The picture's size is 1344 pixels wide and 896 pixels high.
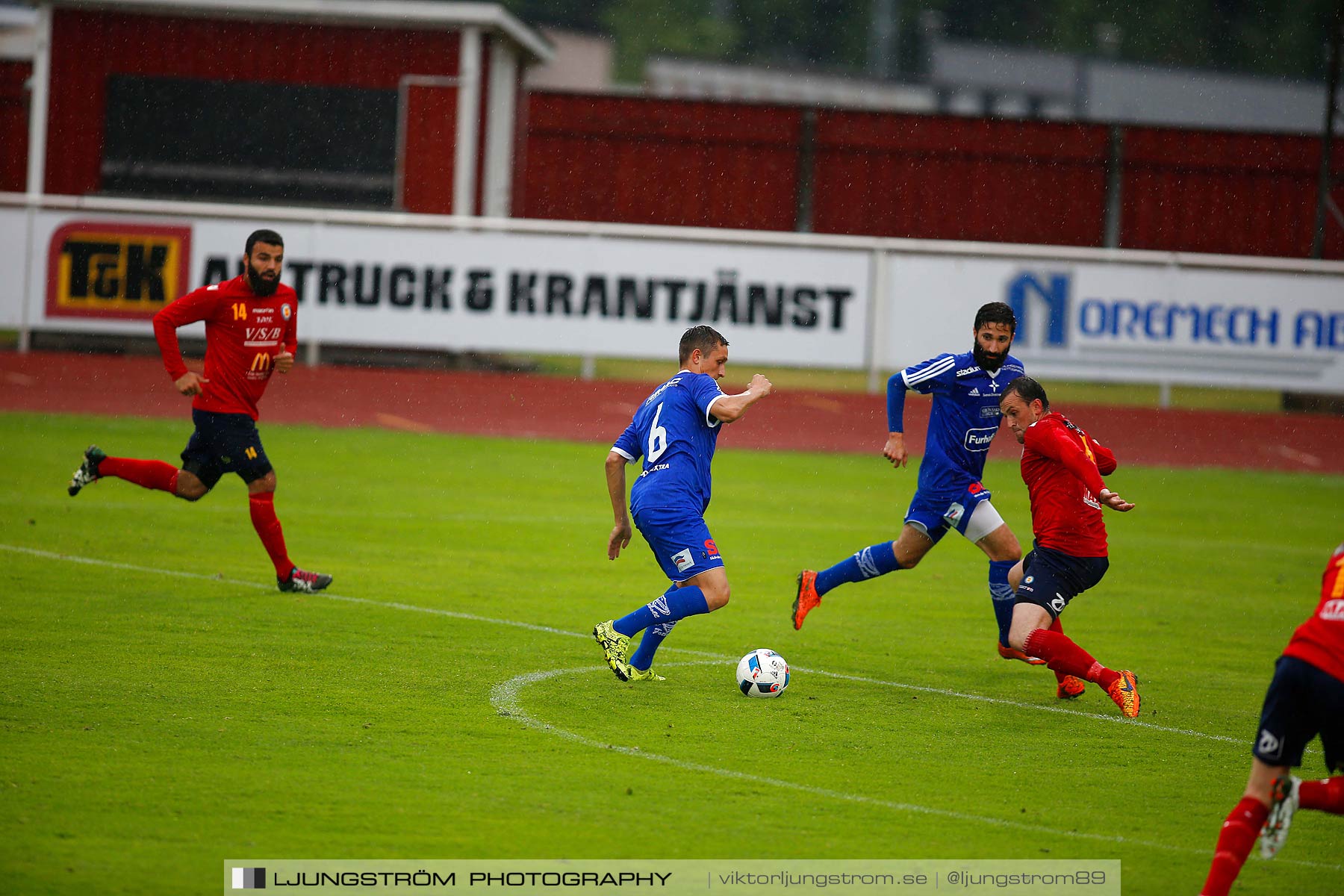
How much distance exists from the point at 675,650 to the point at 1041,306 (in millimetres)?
14536

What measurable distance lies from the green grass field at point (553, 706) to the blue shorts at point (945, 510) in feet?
2.70

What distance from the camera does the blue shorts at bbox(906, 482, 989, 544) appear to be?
29.3 feet

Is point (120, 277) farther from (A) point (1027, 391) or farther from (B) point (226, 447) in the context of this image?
(A) point (1027, 391)

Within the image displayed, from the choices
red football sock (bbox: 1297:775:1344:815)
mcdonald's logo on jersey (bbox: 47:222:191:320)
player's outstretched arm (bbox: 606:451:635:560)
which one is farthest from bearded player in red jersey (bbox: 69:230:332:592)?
mcdonald's logo on jersey (bbox: 47:222:191:320)

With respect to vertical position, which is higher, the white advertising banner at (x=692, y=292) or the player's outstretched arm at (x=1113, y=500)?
the white advertising banner at (x=692, y=292)

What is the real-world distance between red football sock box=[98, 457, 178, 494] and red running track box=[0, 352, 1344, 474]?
894cm

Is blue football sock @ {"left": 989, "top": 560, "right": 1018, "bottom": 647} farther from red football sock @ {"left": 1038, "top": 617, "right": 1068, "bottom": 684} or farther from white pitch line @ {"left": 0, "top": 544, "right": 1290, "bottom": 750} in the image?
white pitch line @ {"left": 0, "top": 544, "right": 1290, "bottom": 750}

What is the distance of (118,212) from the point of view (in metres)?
21.9

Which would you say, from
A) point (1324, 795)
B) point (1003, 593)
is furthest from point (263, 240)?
point (1324, 795)

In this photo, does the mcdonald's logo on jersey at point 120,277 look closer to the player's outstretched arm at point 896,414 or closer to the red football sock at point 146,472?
the red football sock at point 146,472

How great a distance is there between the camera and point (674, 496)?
25.6 feet

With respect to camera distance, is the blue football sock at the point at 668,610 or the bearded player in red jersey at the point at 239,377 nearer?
the blue football sock at the point at 668,610

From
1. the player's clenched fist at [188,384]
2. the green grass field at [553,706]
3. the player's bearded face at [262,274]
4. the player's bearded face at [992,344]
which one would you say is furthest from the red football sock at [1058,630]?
the player's clenched fist at [188,384]

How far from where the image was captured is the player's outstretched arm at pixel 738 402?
732 centimetres
